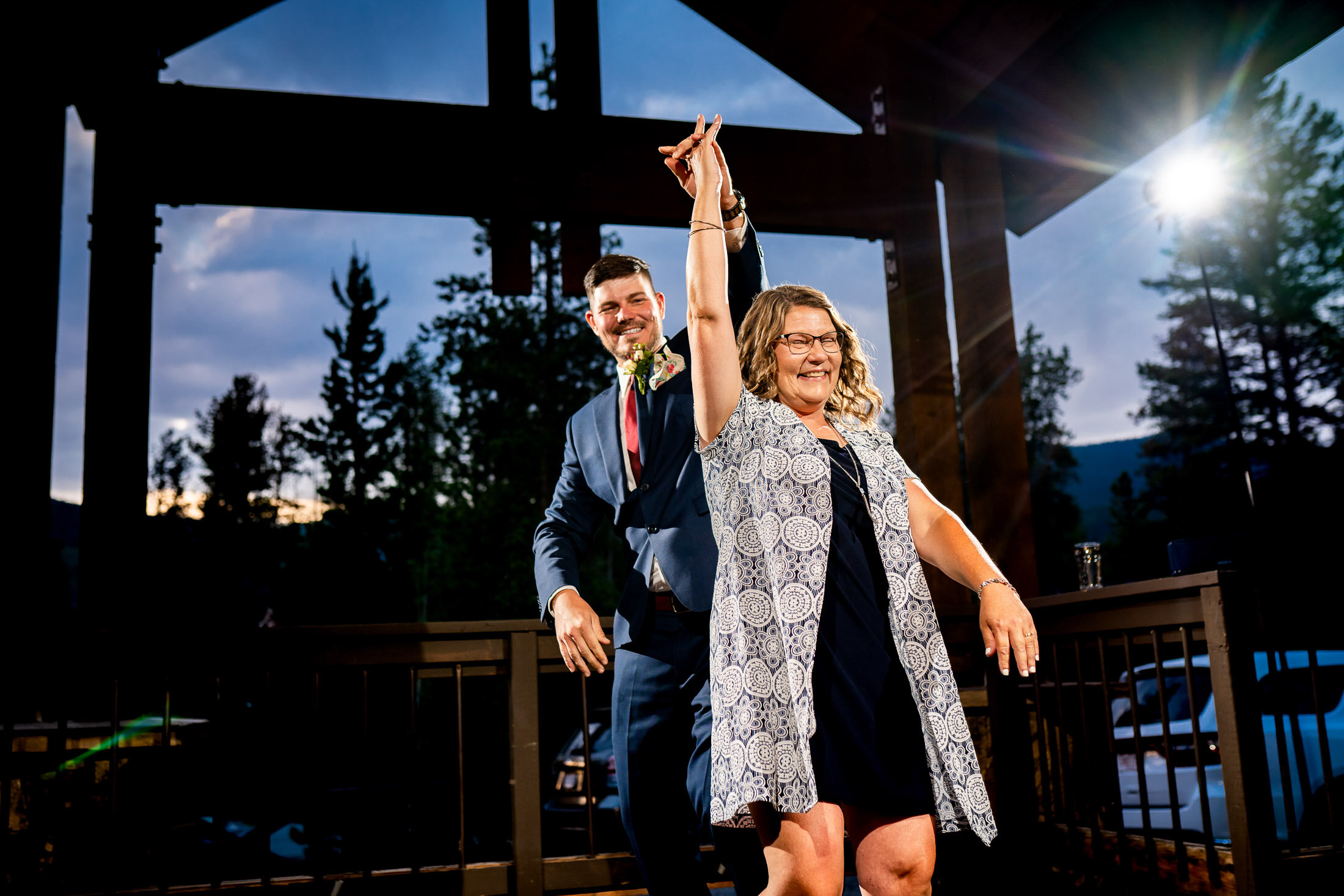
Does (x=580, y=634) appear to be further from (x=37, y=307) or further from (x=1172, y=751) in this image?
(x=37, y=307)

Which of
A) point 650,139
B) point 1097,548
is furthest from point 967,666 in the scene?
point 650,139

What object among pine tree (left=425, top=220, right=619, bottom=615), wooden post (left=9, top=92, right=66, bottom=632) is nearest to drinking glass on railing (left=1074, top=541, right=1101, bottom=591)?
wooden post (left=9, top=92, right=66, bottom=632)

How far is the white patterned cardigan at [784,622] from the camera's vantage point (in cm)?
188

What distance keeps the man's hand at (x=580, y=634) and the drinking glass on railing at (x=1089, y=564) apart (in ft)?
Answer: 7.58

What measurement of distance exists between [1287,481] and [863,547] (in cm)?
3109

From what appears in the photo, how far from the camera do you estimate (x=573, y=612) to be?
2436 mm

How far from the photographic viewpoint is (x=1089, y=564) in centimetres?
397

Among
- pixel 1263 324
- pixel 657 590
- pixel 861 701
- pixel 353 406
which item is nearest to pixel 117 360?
pixel 657 590

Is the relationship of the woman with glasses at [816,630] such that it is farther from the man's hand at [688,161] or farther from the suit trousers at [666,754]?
the suit trousers at [666,754]

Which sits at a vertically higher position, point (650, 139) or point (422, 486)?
point (422, 486)

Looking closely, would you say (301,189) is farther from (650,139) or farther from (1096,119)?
(1096,119)

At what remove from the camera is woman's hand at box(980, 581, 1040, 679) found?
2.03 metres

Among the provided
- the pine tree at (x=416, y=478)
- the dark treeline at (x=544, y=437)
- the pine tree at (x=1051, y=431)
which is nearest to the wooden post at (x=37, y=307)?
the dark treeline at (x=544, y=437)

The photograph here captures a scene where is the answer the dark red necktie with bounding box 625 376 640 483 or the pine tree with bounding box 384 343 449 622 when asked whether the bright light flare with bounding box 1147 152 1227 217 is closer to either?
the dark red necktie with bounding box 625 376 640 483
